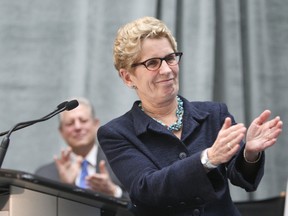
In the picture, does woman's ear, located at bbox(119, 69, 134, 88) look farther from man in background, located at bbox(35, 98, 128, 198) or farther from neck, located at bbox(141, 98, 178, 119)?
man in background, located at bbox(35, 98, 128, 198)

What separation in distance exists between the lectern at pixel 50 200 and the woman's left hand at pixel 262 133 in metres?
0.38

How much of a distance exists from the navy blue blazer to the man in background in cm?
164

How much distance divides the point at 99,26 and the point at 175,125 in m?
2.44

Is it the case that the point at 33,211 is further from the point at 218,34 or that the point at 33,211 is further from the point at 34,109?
the point at 218,34

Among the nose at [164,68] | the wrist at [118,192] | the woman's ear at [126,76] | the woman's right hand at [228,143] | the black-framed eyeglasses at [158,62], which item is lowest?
the wrist at [118,192]

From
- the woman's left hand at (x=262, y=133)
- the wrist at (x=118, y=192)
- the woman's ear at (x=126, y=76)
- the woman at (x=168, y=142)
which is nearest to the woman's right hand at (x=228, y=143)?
the woman at (x=168, y=142)

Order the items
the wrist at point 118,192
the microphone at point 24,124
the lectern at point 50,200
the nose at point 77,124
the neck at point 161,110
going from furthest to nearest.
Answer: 1. the nose at point 77,124
2. the wrist at point 118,192
3. the neck at point 161,110
4. the microphone at point 24,124
5. the lectern at point 50,200

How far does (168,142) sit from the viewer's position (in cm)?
223

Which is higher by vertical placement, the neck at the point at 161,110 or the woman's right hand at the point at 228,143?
the neck at the point at 161,110

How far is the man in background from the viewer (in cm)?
398

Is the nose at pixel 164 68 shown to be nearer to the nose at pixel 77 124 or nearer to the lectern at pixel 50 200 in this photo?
the lectern at pixel 50 200

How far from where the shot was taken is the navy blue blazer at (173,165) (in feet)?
6.80

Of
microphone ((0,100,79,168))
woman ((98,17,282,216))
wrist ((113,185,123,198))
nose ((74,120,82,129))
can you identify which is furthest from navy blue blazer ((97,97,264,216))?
nose ((74,120,82,129))

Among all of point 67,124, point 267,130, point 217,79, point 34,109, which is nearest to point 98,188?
point 67,124
